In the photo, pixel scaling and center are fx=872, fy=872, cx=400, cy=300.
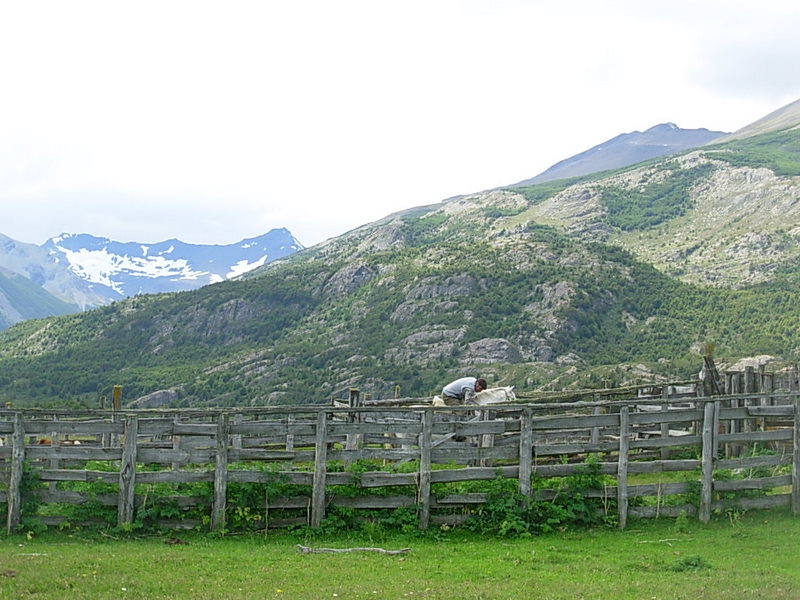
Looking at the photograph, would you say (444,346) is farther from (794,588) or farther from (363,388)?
(794,588)

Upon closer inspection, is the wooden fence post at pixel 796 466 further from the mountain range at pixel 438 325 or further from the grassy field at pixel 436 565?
the mountain range at pixel 438 325

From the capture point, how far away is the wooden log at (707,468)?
15508mm

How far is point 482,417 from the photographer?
20859 mm

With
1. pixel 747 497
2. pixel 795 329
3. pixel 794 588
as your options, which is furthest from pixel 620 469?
pixel 795 329

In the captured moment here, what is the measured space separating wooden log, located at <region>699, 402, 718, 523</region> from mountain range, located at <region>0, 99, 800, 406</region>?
7347 cm

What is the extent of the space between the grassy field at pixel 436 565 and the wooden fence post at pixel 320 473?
56cm

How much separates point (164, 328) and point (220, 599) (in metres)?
177

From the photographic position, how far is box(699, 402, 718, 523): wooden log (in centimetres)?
1551

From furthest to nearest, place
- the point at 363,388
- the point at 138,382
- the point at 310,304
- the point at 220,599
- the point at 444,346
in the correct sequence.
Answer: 1. the point at 310,304
2. the point at 138,382
3. the point at 444,346
4. the point at 363,388
5. the point at 220,599

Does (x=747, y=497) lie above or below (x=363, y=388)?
above

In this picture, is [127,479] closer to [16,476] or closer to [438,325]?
[16,476]

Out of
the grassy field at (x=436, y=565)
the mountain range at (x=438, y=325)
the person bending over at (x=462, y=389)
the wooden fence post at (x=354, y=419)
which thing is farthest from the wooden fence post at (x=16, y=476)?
the mountain range at (x=438, y=325)

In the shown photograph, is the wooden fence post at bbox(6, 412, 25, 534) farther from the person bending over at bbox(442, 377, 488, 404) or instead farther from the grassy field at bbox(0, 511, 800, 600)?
the person bending over at bbox(442, 377, 488, 404)

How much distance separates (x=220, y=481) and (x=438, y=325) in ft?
414
